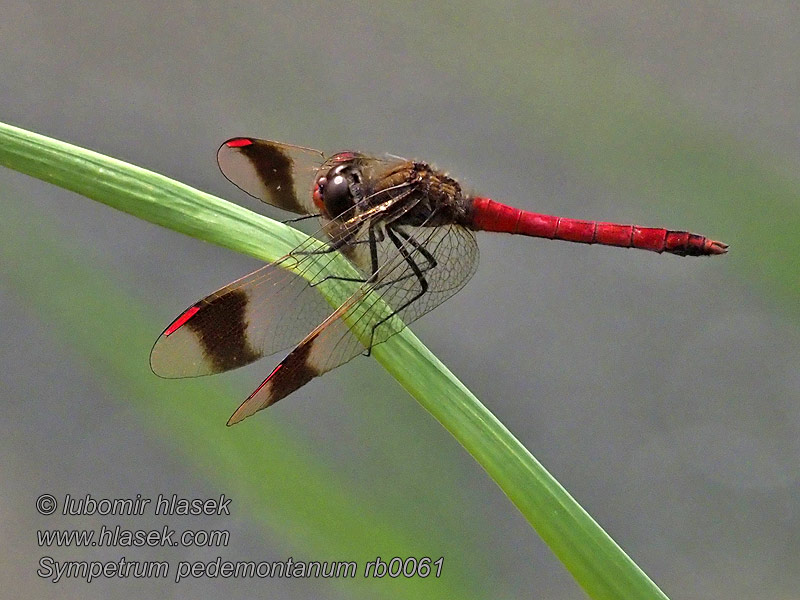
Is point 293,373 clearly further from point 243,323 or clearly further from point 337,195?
point 337,195

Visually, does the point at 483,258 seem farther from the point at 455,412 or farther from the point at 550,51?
the point at 455,412

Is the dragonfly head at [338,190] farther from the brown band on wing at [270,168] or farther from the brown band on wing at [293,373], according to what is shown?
the brown band on wing at [293,373]

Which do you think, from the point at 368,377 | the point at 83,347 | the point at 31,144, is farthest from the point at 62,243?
the point at 31,144

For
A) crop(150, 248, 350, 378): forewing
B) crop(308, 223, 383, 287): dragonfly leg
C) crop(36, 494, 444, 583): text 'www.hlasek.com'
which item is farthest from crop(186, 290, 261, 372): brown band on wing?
crop(36, 494, 444, 583): text 'www.hlasek.com'

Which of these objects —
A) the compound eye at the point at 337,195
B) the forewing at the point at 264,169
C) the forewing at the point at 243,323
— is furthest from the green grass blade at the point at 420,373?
the forewing at the point at 264,169

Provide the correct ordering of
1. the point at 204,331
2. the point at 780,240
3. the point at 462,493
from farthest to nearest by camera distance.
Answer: the point at 462,493 < the point at 780,240 < the point at 204,331

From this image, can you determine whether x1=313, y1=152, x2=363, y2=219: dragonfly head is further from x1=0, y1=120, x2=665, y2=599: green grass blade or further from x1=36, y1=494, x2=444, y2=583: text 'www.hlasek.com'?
x1=36, y1=494, x2=444, y2=583: text 'www.hlasek.com'
